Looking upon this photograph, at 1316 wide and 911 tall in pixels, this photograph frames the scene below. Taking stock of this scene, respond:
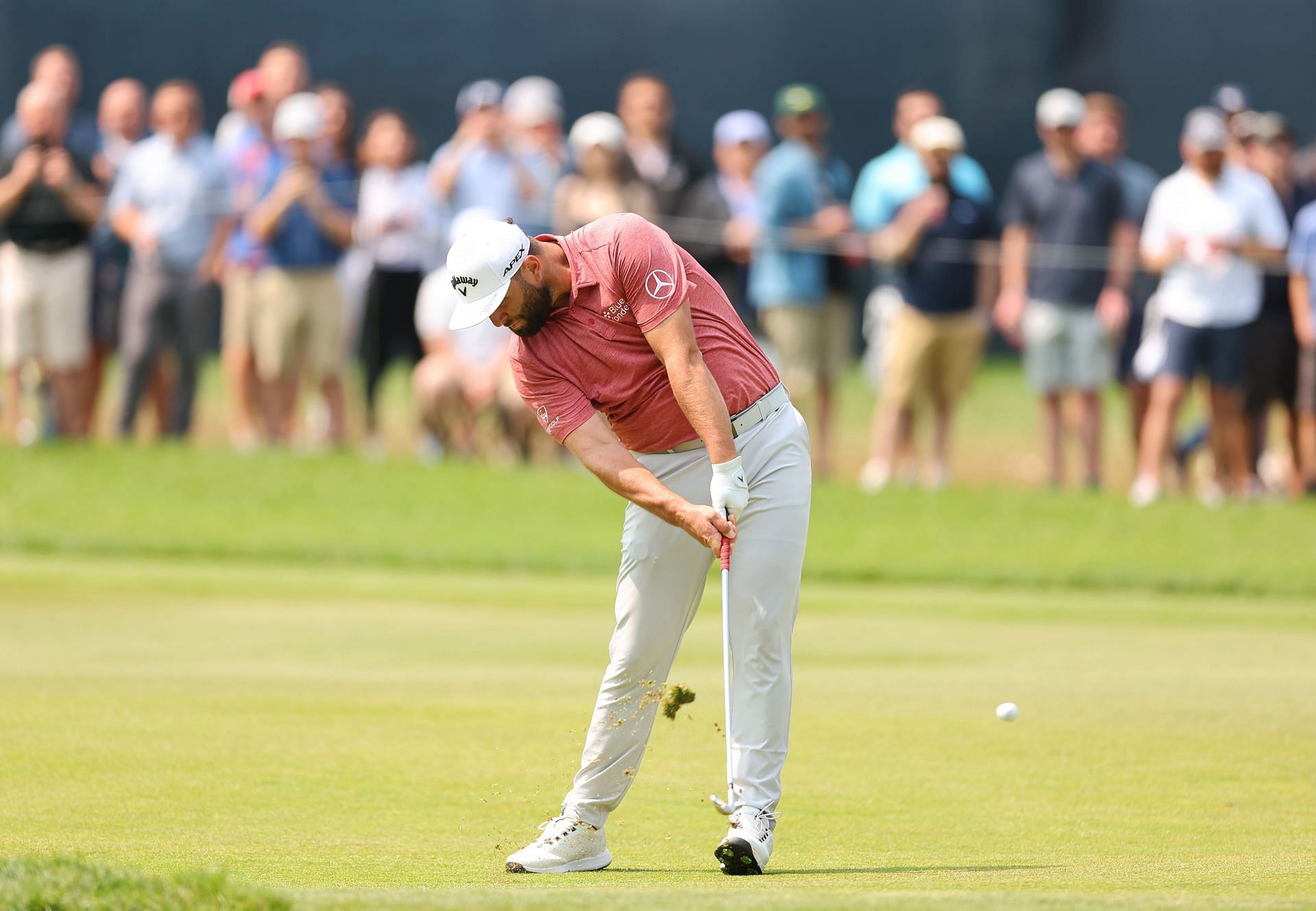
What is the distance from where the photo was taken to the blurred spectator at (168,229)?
14602 millimetres

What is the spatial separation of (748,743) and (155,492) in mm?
8730

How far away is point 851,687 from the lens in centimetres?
852

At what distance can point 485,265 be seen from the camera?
551 cm

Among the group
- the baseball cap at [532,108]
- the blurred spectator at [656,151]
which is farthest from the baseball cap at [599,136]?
the baseball cap at [532,108]

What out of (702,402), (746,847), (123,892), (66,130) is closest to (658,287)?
(702,402)

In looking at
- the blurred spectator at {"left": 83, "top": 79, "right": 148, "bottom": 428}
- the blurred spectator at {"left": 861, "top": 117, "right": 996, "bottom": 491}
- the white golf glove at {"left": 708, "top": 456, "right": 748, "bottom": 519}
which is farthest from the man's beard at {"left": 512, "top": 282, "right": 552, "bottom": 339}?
the blurred spectator at {"left": 83, "top": 79, "right": 148, "bottom": 428}

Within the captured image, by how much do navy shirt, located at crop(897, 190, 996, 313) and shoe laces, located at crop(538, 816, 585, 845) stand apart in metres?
8.44

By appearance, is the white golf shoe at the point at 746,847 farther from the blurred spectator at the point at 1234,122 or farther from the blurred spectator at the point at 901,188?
the blurred spectator at the point at 1234,122

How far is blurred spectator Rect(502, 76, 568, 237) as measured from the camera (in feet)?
47.6

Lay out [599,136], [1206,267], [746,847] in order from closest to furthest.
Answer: [746,847]
[1206,267]
[599,136]

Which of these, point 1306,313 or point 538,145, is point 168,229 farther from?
point 1306,313

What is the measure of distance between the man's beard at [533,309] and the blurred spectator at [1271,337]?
29.4ft

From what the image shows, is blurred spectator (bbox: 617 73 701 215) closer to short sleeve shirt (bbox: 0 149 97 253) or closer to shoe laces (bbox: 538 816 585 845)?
short sleeve shirt (bbox: 0 149 97 253)

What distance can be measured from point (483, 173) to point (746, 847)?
377 inches
